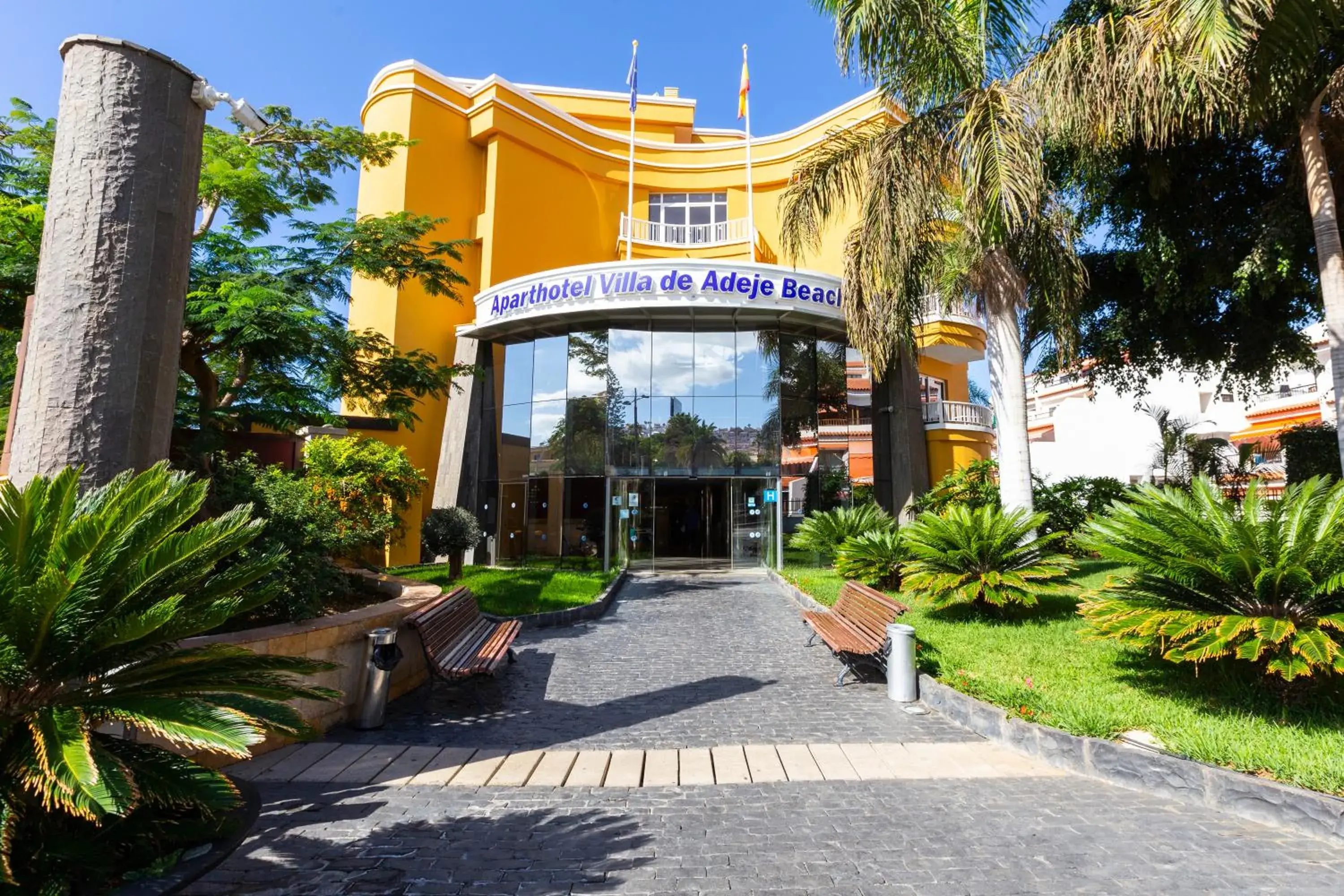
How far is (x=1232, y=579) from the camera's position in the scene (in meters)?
4.88

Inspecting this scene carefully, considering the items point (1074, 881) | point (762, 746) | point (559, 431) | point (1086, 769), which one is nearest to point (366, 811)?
point (762, 746)

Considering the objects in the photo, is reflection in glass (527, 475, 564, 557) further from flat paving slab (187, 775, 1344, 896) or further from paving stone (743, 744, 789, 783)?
flat paving slab (187, 775, 1344, 896)

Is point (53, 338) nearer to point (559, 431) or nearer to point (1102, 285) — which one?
point (559, 431)

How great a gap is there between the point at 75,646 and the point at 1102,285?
16.1 m

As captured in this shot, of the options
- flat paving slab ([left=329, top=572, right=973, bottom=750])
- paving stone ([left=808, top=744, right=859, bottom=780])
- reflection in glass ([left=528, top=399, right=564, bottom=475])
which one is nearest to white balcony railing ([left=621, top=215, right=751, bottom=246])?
reflection in glass ([left=528, top=399, right=564, bottom=475])

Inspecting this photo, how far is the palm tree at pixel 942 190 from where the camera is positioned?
31.6ft

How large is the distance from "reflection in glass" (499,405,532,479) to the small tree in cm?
409

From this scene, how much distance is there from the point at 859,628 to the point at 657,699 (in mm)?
2261

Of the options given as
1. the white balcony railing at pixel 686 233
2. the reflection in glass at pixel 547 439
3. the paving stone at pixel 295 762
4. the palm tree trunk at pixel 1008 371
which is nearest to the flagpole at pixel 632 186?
the white balcony railing at pixel 686 233

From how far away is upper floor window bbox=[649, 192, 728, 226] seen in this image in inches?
934

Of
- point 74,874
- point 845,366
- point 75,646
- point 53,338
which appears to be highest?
point 845,366

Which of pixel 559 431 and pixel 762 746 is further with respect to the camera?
pixel 559 431

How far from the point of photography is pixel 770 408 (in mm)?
17609

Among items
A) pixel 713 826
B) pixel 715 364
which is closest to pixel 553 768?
pixel 713 826
